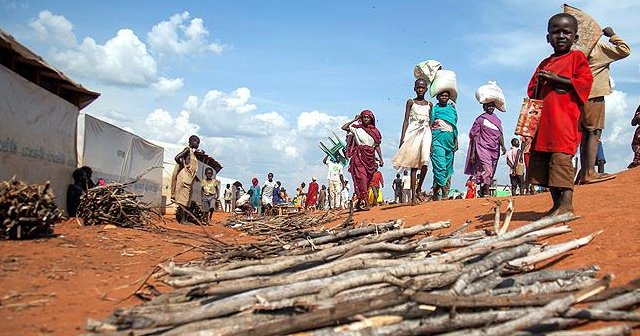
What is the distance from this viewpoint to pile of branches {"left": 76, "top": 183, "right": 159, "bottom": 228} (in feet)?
27.2

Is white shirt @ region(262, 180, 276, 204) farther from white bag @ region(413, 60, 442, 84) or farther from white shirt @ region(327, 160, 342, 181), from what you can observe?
white bag @ region(413, 60, 442, 84)

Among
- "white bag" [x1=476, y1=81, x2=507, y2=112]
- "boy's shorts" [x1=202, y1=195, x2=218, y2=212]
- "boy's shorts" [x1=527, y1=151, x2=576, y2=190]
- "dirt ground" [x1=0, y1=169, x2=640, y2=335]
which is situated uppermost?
"white bag" [x1=476, y1=81, x2=507, y2=112]

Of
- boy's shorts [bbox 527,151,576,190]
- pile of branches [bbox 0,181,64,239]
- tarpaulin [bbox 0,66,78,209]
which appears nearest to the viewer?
boy's shorts [bbox 527,151,576,190]

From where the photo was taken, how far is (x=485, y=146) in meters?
9.82

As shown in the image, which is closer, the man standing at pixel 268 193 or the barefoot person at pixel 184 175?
the barefoot person at pixel 184 175

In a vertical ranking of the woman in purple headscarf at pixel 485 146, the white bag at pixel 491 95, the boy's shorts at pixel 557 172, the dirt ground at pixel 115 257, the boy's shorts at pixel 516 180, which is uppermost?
the white bag at pixel 491 95

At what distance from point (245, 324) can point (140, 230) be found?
619 centimetres

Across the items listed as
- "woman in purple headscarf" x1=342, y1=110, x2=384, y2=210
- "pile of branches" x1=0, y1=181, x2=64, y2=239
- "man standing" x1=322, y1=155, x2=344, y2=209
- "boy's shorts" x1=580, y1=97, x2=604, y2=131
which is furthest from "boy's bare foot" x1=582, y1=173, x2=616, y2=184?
"man standing" x1=322, y1=155, x2=344, y2=209

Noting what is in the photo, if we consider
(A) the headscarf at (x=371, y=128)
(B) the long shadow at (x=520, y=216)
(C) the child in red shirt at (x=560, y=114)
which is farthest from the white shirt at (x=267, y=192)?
(C) the child in red shirt at (x=560, y=114)

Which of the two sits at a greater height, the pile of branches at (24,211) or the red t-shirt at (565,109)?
the red t-shirt at (565,109)

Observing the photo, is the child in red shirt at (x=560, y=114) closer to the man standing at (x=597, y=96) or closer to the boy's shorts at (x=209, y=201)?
the man standing at (x=597, y=96)

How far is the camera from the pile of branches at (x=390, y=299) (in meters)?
2.50

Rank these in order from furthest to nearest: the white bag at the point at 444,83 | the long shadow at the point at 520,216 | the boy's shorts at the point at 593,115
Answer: the white bag at the point at 444,83
the boy's shorts at the point at 593,115
the long shadow at the point at 520,216

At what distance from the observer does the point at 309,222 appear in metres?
9.24
